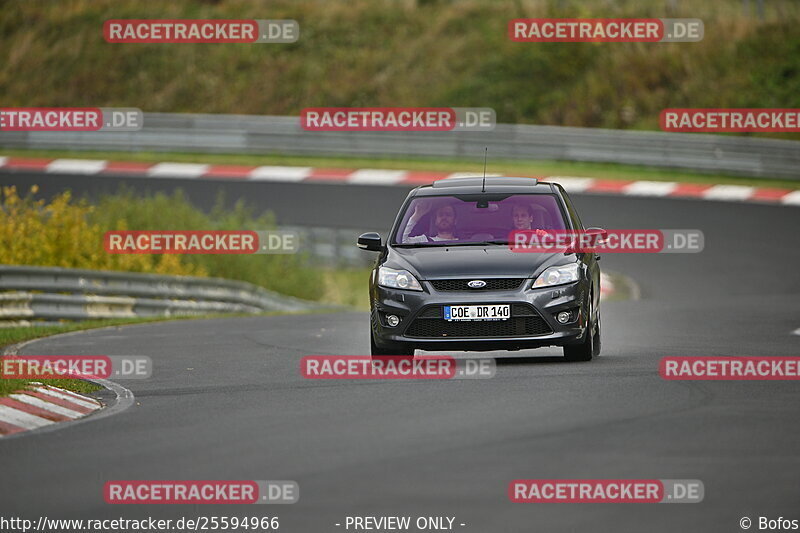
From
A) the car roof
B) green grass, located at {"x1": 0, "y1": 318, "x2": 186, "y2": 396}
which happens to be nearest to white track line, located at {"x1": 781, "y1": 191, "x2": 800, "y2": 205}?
green grass, located at {"x1": 0, "y1": 318, "x2": 186, "y2": 396}

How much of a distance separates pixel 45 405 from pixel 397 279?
3.28 metres

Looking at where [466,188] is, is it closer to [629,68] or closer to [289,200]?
[289,200]

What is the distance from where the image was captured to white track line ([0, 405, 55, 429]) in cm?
1073

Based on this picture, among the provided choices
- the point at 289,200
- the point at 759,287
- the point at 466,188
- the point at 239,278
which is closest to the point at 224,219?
the point at 239,278

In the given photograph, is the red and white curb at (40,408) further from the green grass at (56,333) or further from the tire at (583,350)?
the tire at (583,350)

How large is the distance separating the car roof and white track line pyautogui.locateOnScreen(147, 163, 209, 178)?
81.6 feet

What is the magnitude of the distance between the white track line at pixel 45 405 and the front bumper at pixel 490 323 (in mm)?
3026

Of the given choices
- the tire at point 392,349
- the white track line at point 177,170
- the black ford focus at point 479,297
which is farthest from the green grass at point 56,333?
the white track line at point 177,170

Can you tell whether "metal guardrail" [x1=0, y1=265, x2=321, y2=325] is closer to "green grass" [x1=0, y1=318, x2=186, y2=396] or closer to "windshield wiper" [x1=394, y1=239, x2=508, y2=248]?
"green grass" [x1=0, y1=318, x2=186, y2=396]

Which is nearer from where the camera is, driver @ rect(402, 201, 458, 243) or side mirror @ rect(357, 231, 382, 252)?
side mirror @ rect(357, 231, 382, 252)

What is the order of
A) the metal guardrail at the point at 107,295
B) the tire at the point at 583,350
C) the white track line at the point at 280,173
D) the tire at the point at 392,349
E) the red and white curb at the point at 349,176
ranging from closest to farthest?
the tire at the point at 392,349 < the tire at the point at 583,350 < the metal guardrail at the point at 107,295 < the red and white curb at the point at 349,176 < the white track line at the point at 280,173

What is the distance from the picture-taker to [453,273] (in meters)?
13.2

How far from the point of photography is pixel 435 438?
31.7ft

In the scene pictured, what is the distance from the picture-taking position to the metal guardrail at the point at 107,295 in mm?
20859
